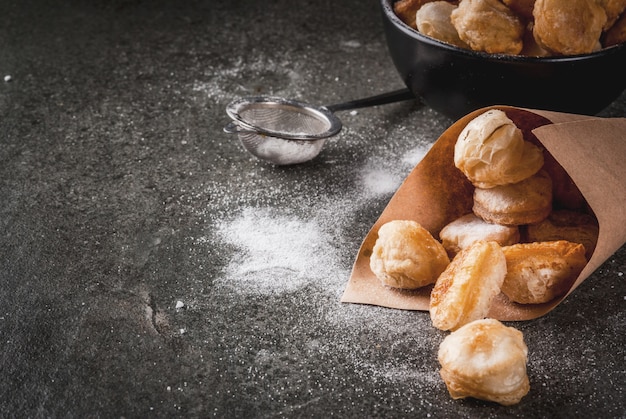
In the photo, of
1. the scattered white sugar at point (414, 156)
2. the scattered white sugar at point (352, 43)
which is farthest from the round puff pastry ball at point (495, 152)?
the scattered white sugar at point (352, 43)

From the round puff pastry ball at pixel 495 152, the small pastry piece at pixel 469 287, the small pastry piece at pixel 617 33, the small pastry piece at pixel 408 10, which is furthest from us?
the small pastry piece at pixel 408 10

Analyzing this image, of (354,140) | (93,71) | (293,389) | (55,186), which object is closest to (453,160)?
(354,140)

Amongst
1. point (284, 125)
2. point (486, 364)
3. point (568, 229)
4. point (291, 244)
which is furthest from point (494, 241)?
point (284, 125)

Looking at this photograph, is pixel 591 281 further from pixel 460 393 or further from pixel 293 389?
pixel 293 389

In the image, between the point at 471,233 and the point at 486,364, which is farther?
the point at 471,233

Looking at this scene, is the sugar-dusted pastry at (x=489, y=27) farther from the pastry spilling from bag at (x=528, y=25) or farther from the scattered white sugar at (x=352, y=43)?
the scattered white sugar at (x=352, y=43)

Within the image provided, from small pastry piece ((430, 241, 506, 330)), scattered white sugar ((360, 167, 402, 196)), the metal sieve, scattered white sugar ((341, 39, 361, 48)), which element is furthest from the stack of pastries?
scattered white sugar ((341, 39, 361, 48))

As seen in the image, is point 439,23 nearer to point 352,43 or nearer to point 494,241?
point 494,241
